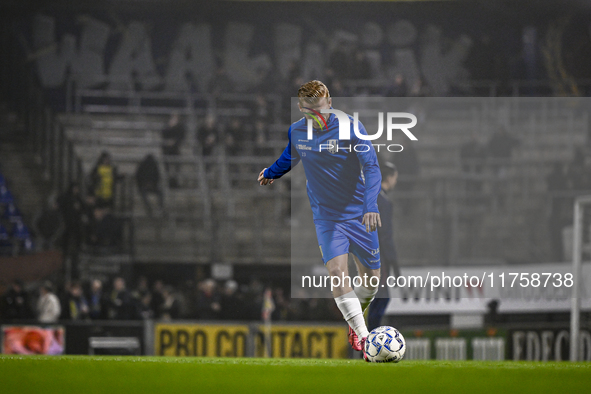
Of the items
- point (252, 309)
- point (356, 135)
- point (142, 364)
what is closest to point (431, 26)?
point (252, 309)

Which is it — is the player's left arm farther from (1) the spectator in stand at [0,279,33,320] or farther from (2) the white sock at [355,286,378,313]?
(1) the spectator in stand at [0,279,33,320]

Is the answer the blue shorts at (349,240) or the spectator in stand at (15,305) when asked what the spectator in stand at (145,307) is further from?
the blue shorts at (349,240)

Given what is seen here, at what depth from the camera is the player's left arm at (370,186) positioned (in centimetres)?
332

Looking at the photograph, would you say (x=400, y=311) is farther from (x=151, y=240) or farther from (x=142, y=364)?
(x=142, y=364)

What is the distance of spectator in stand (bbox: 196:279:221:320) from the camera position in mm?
8016

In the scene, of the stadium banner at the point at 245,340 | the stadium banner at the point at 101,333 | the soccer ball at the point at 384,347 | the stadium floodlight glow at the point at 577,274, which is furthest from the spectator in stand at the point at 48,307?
the stadium floodlight glow at the point at 577,274

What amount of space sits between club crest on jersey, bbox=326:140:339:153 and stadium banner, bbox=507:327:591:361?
4.83 metres

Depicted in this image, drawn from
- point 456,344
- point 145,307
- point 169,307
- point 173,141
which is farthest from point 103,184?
point 456,344

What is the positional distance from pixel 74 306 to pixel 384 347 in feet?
20.1

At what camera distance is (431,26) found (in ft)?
29.7

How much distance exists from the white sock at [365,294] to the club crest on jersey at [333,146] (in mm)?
781

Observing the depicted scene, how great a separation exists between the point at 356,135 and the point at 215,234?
5440 mm

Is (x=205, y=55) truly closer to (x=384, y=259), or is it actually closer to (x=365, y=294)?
(x=384, y=259)

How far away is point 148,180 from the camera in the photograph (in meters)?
8.74
